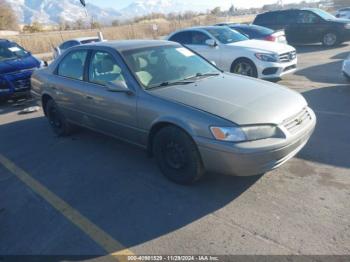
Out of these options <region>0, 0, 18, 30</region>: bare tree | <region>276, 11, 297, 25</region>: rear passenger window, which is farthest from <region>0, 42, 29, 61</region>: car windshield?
<region>0, 0, 18, 30</region>: bare tree

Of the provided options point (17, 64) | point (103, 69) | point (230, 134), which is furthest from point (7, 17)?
point (230, 134)

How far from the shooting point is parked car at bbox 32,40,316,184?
10.9ft

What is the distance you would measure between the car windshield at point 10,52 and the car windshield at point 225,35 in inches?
220

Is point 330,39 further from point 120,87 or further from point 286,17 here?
point 120,87

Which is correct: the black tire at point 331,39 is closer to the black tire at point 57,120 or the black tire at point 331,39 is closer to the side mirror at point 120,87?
the black tire at point 57,120

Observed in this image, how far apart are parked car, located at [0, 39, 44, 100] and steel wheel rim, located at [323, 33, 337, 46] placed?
11.9 m

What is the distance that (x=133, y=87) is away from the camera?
13.4ft

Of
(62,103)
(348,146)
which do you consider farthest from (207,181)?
(62,103)

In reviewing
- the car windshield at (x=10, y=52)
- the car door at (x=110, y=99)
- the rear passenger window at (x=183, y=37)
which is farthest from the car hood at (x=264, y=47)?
the car windshield at (x=10, y=52)

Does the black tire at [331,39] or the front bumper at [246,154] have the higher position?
the front bumper at [246,154]

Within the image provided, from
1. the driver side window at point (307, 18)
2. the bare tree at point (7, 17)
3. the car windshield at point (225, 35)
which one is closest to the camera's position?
the car windshield at point (225, 35)

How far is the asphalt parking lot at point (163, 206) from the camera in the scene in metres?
2.96

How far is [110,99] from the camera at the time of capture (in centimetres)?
440

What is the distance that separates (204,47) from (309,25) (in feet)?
27.2
